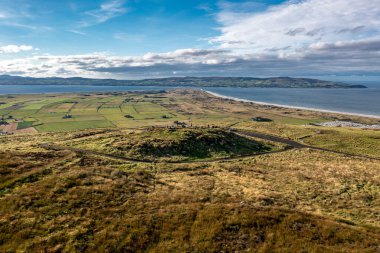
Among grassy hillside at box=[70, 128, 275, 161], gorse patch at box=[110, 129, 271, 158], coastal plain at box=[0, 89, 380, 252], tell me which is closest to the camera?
coastal plain at box=[0, 89, 380, 252]

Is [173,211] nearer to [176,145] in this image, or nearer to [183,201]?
[183,201]

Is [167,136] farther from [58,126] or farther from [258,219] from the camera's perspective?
[58,126]

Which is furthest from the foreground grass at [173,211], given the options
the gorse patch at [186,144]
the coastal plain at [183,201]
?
the gorse patch at [186,144]

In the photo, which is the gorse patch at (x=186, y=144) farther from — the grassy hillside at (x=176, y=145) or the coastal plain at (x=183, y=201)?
the coastal plain at (x=183, y=201)

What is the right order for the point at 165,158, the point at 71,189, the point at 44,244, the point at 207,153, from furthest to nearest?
the point at 207,153 → the point at 165,158 → the point at 71,189 → the point at 44,244

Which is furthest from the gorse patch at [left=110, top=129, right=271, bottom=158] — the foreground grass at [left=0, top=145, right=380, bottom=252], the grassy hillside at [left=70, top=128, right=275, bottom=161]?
the foreground grass at [left=0, top=145, right=380, bottom=252]

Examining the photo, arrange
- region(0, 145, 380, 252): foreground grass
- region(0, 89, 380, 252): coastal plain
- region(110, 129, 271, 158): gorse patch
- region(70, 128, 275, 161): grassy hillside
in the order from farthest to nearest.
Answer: region(110, 129, 271, 158): gorse patch < region(70, 128, 275, 161): grassy hillside < region(0, 89, 380, 252): coastal plain < region(0, 145, 380, 252): foreground grass

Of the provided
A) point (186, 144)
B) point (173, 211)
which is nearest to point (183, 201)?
point (173, 211)

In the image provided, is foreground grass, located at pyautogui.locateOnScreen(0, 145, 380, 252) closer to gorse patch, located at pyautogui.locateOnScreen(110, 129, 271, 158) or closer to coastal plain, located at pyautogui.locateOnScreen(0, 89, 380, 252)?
coastal plain, located at pyautogui.locateOnScreen(0, 89, 380, 252)

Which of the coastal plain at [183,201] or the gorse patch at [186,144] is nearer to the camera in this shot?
the coastal plain at [183,201]

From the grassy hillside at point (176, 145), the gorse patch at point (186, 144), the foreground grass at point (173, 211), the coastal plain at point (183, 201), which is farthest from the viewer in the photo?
the gorse patch at point (186, 144)

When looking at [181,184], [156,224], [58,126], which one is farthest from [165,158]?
[58,126]
